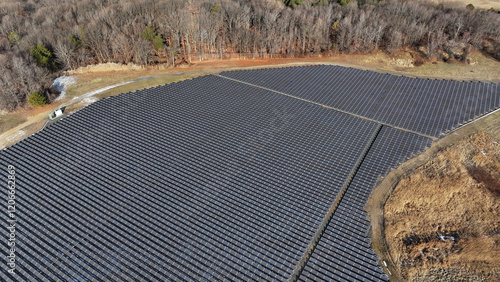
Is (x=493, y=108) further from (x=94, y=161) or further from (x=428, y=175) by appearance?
(x=94, y=161)

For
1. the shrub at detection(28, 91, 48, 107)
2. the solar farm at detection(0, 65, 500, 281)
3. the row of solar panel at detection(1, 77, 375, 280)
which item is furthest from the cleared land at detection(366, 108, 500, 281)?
the shrub at detection(28, 91, 48, 107)

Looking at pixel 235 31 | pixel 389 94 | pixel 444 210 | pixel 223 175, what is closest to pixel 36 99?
pixel 223 175

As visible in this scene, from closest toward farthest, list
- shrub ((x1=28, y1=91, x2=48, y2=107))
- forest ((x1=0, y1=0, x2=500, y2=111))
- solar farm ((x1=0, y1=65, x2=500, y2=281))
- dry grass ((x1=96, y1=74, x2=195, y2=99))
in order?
solar farm ((x1=0, y1=65, x2=500, y2=281)), shrub ((x1=28, y1=91, x2=48, y2=107)), dry grass ((x1=96, y1=74, x2=195, y2=99)), forest ((x1=0, y1=0, x2=500, y2=111))

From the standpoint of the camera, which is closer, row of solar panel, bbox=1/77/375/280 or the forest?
row of solar panel, bbox=1/77/375/280

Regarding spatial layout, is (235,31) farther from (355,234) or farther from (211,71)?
(355,234)

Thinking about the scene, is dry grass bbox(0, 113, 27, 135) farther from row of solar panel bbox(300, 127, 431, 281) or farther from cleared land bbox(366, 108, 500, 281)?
cleared land bbox(366, 108, 500, 281)
